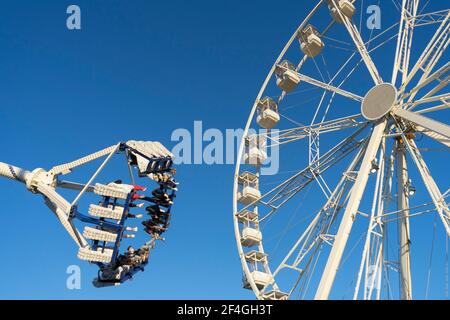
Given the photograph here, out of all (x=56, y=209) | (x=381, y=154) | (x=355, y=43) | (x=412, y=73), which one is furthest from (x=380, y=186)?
(x=56, y=209)

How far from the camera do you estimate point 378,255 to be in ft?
59.7

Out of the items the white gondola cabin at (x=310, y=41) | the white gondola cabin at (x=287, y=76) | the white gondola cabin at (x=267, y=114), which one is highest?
the white gondola cabin at (x=310, y=41)

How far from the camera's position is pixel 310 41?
2478 centimetres

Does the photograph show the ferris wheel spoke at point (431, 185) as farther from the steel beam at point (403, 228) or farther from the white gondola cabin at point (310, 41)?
the white gondola cabin at point (310, 41)

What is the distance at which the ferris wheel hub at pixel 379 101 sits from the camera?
1820 cm

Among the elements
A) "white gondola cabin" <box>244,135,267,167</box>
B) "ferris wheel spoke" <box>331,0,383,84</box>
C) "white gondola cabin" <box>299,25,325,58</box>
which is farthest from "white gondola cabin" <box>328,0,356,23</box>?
"white gondola cabin" <box>244,135,267,167</box>

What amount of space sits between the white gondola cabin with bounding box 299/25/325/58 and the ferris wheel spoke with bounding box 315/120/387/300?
26.4 ft

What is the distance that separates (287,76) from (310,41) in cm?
202

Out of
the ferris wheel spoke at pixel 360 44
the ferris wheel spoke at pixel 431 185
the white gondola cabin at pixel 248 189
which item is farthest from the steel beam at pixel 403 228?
the white gondola cabin at pixel 248 189

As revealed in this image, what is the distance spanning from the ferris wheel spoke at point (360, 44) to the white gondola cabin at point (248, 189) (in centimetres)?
717

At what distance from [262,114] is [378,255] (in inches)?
373

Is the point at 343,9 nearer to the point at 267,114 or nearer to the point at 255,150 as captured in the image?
the point at 267,114

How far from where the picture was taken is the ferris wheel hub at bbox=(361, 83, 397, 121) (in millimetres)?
18203

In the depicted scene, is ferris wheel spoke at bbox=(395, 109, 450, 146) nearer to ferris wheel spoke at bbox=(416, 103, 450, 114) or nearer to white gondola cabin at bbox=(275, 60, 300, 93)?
ferris wheel spoke at bbox=(416, 103, 450, 114)
